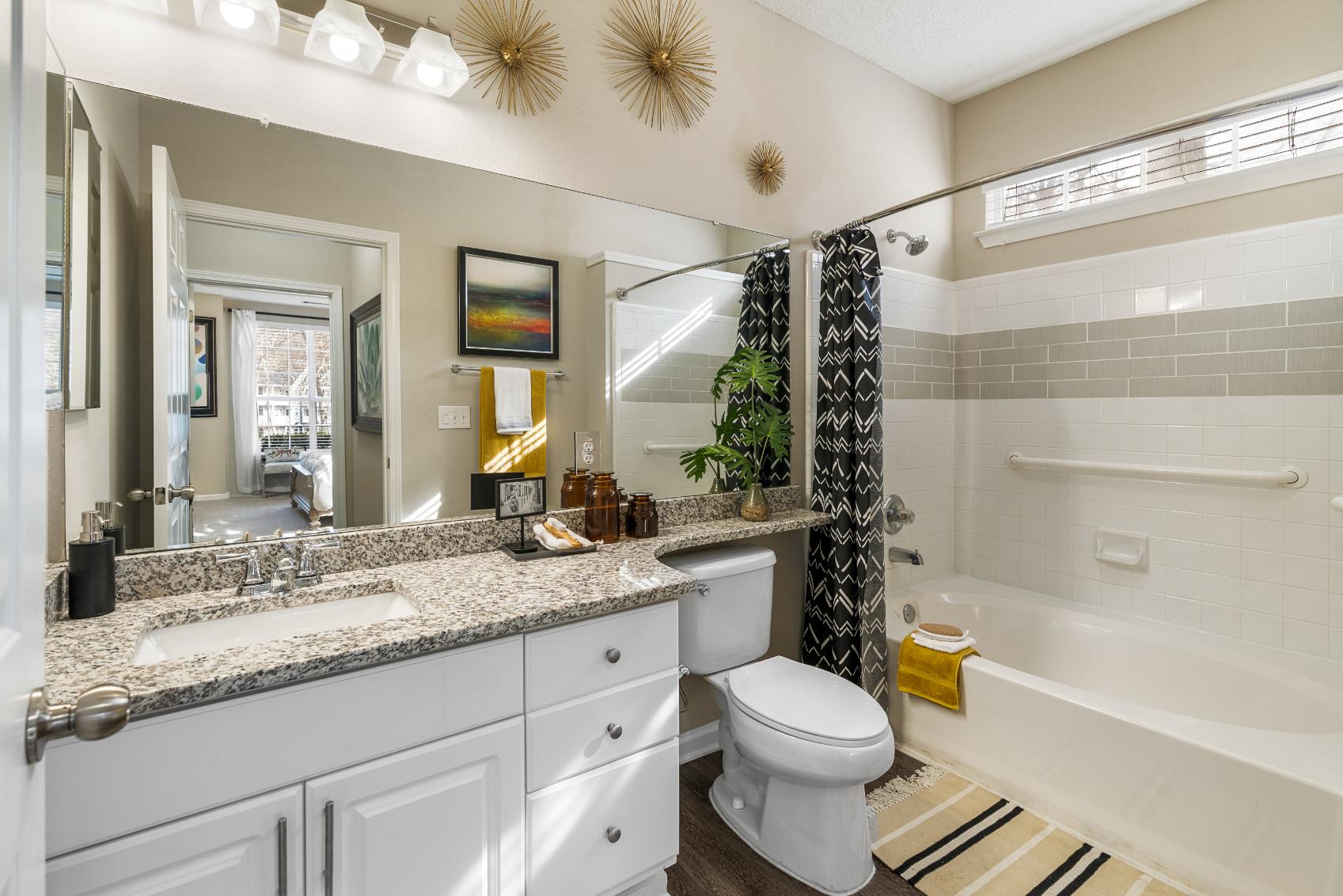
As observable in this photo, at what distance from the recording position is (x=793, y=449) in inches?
98.9

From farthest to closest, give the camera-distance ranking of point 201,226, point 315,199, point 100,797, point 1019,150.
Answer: point 1019,150 → point 315,199 → point 201,226 → point 100,797

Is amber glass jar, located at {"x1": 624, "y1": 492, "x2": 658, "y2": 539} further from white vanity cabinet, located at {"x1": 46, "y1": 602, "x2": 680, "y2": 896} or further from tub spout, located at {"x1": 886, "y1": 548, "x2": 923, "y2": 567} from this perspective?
tub spout, located at {"x1": 886, "y1": 548, "x2": 923, "y2": 567}

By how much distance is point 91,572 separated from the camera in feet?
3.88

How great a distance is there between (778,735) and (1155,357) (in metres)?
2.06

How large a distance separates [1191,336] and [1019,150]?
1092 mm

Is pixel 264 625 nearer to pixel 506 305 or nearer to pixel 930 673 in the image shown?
pixel 506 305

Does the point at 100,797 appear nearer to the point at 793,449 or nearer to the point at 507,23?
the point at 507,23

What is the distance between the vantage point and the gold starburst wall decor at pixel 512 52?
167cm

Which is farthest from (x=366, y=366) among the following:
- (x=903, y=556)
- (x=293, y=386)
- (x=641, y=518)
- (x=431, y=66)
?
(x=903, y=556)

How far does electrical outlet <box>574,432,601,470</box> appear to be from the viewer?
1.91 meters

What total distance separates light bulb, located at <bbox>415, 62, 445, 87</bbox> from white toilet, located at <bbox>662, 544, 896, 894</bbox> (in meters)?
1.45

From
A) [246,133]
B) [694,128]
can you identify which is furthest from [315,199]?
[694,128]

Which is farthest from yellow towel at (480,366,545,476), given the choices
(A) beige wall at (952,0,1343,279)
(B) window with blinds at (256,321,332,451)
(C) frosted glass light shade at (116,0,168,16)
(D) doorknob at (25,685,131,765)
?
(A) beige wall at (952,0,1343,279)

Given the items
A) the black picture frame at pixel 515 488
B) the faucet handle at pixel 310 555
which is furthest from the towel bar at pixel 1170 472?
the faucet handle at pixel 310 555
